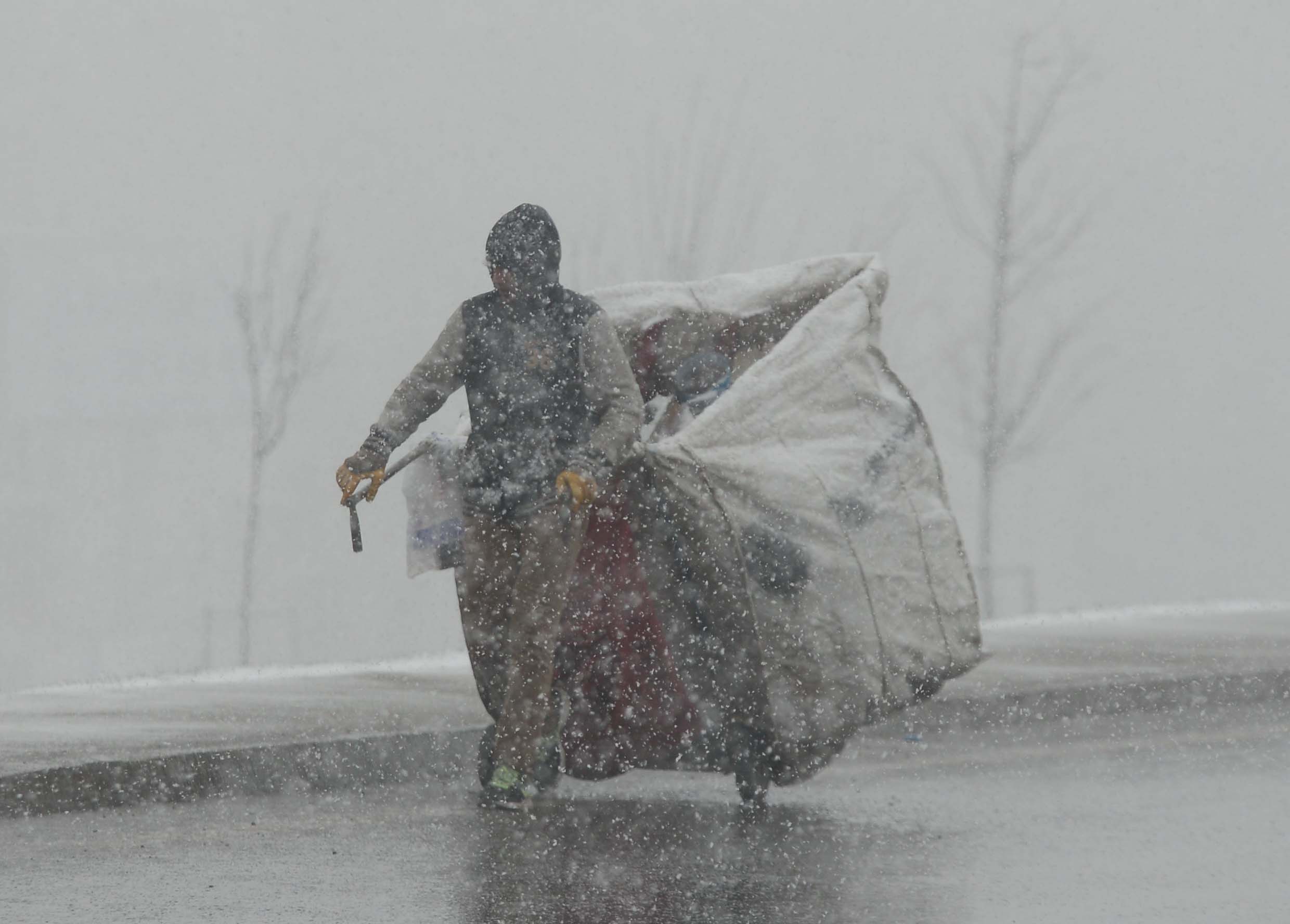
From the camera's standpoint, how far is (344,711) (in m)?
7.00

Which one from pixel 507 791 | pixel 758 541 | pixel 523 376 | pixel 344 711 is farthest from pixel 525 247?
pixel 344 711

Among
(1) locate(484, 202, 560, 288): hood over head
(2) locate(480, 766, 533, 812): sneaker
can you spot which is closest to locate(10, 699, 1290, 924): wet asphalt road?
(2) locate(480, 766, 533, 812): sneaker

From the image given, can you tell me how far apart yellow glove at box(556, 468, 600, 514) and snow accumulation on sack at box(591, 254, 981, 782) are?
0.89 ft

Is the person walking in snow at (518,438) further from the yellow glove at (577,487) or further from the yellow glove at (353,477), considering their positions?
the yellow glove at (577,487)

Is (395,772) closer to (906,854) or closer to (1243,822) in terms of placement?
(906,854)

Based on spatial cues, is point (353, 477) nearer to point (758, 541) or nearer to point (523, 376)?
point (523, 376)

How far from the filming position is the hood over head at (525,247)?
5105 millimetres

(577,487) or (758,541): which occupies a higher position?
(577,487)

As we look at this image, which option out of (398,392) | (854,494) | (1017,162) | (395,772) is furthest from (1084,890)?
(1017,162)

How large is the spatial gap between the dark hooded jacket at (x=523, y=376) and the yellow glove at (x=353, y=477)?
0.11 metres

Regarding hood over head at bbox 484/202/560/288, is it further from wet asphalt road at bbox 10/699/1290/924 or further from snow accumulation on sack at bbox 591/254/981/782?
wet asphalt road at bbox 10/699/1290/924

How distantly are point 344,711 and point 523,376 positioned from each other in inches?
93.7

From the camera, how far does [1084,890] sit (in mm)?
4082

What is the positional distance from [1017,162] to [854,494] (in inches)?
649
